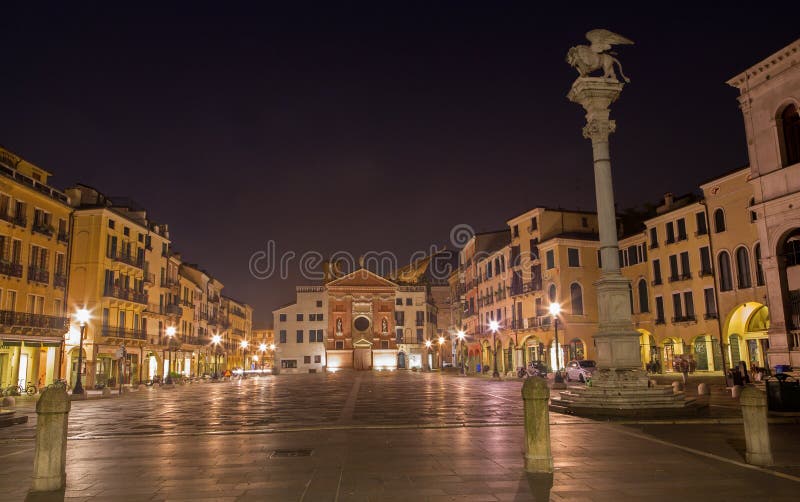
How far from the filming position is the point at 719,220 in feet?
130

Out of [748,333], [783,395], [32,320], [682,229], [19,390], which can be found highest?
[682,229]

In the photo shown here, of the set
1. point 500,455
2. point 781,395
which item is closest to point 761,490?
point 500,455

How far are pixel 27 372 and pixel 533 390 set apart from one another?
126 feet

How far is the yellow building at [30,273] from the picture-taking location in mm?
34938

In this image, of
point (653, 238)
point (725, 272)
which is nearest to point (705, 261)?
point (725, 272)

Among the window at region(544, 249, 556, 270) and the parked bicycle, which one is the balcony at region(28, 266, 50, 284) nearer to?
the parked bicycle

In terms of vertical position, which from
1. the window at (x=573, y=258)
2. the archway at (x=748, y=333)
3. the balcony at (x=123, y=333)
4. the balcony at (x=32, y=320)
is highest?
the window at (x=573, y=258)

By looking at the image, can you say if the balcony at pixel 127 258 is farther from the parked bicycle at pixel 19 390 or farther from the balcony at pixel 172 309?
the parked bicycle at pixel 19 390

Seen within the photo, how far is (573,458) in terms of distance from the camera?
9898 mm

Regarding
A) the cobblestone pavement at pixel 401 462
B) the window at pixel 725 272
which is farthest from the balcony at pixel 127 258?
the window at pixel 725 272

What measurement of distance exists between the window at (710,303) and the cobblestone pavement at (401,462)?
29329 millimetres

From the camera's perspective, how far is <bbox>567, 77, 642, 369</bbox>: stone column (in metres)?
17.6

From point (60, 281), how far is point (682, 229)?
4451 centimetres

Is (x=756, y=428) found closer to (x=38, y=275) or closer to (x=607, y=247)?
(x=607, y=247)
